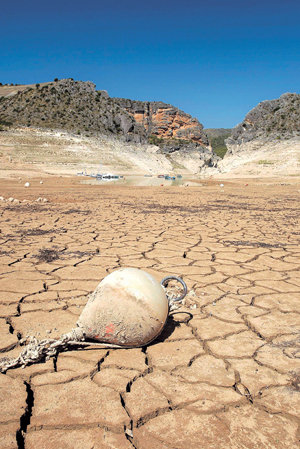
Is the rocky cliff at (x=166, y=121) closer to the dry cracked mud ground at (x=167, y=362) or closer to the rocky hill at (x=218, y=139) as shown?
the rocky hill at (x=218, y=139)

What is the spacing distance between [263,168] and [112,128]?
1254 inches

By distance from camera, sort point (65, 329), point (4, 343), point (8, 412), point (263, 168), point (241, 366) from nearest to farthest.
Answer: point (8, 412)
point (241, 366)
point (4, 343)
point (65, 329)
point (263, 168)

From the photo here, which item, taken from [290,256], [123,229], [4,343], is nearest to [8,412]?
[4,343]

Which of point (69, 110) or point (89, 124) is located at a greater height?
point (69, 110)

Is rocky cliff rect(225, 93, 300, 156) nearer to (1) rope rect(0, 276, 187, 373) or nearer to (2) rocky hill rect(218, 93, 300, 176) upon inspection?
(2) rocky hill rect(218, 93, 300, 176)

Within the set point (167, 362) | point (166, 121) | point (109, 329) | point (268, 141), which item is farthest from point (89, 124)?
point (167, 362)

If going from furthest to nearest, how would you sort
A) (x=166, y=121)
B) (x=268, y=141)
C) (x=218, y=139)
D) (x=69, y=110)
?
(x=218, y=139), (x=166, y=121), (x=69, y=110), (x=268, y=141)

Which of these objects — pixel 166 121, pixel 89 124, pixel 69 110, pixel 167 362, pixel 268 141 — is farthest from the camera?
pixel 166 121

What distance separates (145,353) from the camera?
6.62 ft

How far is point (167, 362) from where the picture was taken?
1.92m

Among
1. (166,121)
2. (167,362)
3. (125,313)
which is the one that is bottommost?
(167,362)

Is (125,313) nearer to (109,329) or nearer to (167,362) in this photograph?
(109,329)

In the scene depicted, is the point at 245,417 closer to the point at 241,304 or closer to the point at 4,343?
the point at 241,304

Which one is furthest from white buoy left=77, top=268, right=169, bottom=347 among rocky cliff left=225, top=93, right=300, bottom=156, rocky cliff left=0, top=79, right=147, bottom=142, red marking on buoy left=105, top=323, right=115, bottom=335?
rocky cliff left=0, top=79, right=147, bottom=142
